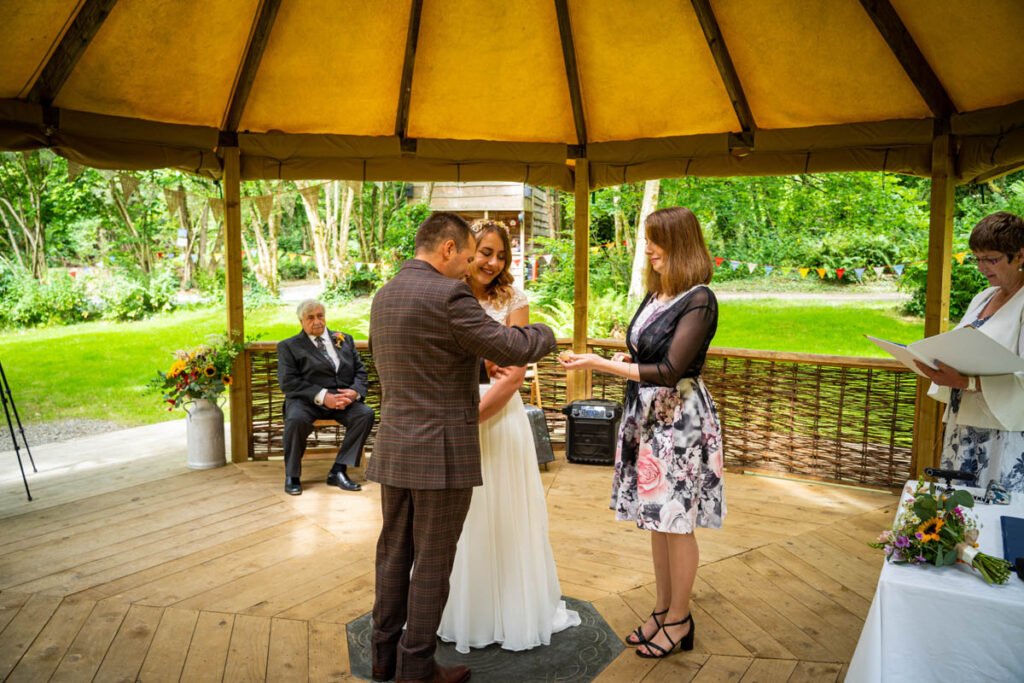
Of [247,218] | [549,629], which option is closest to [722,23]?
[549,629]

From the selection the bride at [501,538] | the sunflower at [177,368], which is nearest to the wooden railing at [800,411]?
the sunflower at [177,368]

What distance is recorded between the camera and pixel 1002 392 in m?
2.75

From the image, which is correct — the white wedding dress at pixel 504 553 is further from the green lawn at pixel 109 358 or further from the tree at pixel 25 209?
the tree at pixel 25 209

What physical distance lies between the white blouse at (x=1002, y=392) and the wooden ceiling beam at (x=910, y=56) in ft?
7.65

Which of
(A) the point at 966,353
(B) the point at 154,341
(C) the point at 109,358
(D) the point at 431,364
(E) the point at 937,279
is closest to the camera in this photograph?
(D) the point at 431,364

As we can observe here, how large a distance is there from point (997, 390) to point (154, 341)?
11826 millimetres

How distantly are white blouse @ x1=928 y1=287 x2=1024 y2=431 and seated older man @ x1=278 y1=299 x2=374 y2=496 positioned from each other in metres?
3.76

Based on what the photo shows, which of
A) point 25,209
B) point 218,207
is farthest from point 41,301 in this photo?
point 218,207

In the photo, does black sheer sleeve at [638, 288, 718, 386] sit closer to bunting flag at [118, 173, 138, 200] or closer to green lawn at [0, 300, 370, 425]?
bunting flag at [118, 173, 138, 200]

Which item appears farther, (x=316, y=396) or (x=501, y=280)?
(x=316, y=396)

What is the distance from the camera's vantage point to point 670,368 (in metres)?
2.72

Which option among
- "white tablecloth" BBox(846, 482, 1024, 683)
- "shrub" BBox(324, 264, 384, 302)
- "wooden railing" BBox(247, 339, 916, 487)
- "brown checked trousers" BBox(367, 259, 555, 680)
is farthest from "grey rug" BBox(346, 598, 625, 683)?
"shrub" BBox(324, 264, 384, 302)

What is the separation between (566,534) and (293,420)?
2116 mm

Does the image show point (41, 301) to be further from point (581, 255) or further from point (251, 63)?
point (581, 255)
